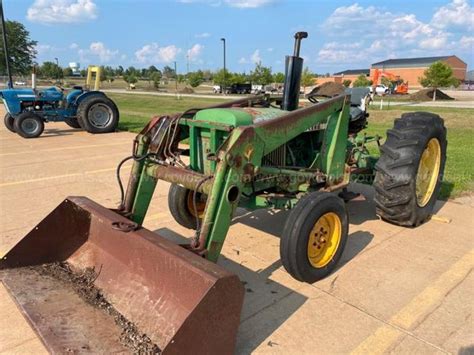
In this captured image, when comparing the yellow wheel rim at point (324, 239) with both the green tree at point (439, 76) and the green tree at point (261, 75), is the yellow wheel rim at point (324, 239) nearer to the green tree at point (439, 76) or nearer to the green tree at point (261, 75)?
the green tree at point (439, 76)

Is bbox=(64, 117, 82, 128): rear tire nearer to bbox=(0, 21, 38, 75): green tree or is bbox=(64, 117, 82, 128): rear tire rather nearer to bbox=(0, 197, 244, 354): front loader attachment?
bbox=(0, 197, 244, 354): front loader attachment

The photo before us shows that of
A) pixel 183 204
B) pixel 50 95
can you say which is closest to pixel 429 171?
pixel 183 204

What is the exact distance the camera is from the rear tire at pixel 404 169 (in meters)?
4.28

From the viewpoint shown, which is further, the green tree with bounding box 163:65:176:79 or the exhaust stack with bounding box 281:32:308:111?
the green tree with bounding box 163:65:176:79

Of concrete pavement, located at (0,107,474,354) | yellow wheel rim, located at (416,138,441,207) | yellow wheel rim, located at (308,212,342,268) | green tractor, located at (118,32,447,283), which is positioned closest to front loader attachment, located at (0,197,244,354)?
concrete pavement, located at (0,107,474,354)

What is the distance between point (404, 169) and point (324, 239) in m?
1.29

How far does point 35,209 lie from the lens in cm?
542

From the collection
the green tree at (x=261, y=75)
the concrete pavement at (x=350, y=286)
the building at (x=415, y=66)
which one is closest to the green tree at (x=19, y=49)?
the green tree at (x=261, y=75)

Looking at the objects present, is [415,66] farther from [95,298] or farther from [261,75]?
[95,298]

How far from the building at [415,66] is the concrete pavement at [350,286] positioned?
86047 mm

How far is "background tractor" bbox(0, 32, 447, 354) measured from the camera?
256cm

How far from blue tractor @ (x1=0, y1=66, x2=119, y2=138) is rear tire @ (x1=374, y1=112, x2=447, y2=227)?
9812 mm

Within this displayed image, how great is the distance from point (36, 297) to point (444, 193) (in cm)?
A: 539

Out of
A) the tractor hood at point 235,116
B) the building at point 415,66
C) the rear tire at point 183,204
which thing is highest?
the building at point 415,66
